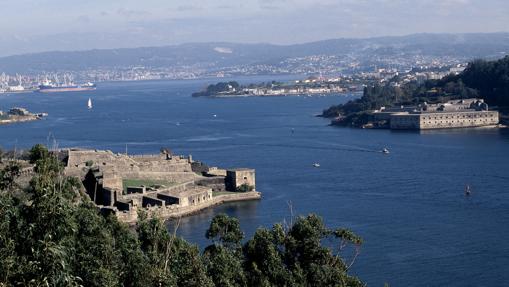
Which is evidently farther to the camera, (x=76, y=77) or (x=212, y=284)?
(x=76, y=77)

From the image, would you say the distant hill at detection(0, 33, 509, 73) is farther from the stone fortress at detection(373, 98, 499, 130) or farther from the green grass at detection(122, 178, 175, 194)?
the green grass at detection(122, 178, 175, 194)

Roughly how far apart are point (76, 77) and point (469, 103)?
103 m

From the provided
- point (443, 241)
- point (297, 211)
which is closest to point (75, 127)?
point (297, 211)

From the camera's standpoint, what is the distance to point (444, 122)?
38.2 meters

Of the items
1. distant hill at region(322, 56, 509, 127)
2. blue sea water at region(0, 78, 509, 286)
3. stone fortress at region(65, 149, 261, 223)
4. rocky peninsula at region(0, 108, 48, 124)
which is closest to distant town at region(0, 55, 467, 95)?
rocky peninsula at region(0, 108, 48, 124)

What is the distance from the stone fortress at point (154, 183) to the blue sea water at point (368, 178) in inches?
19.5

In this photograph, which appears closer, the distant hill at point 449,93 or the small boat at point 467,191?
the small boat at point 467,191

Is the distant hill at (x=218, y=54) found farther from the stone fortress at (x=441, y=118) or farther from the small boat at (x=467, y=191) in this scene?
the small boat at (x=467, y=191)

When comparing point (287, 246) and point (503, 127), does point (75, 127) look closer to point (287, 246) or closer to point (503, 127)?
point (503, 127)

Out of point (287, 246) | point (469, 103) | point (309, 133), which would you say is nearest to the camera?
point (287, 246)

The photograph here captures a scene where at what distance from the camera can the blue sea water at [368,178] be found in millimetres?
14273

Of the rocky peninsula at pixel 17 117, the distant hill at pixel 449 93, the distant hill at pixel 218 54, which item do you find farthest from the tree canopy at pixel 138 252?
the distant hill at pixel 218 54

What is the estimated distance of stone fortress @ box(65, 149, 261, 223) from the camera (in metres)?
17.9

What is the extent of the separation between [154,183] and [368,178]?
593 centimetres
